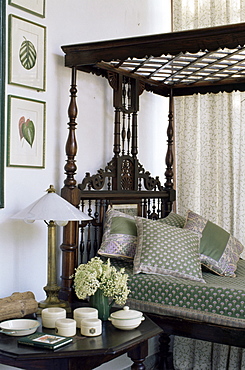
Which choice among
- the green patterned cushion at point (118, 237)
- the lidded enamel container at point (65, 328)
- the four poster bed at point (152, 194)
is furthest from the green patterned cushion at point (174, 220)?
the lidded enamel container at point (65, 328)

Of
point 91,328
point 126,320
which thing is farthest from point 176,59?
point 91,328

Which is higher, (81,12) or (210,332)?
(81,12)

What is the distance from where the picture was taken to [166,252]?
11.0 feet

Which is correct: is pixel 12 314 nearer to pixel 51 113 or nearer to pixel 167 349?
pixel 51 113

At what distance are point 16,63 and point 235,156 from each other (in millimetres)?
2262

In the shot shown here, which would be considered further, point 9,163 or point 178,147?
point 178,147

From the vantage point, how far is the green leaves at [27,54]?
10.6ft

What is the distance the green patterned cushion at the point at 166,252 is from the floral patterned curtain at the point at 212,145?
1.28 meters

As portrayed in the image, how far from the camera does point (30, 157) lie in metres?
3.31

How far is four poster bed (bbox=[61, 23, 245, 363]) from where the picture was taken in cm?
299

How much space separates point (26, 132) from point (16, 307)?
112cm

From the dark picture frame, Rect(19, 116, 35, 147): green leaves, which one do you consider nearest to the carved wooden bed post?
Rect(19, 116, 35, 147): green leaves

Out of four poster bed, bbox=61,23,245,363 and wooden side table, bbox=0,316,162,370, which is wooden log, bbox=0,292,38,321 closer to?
wooden side table, bbox=0,316,162,370

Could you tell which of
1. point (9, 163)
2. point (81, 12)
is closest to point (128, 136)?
point (81, 12)
